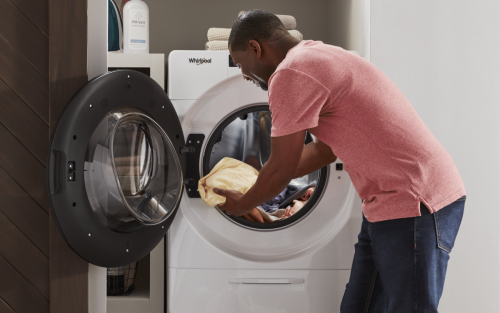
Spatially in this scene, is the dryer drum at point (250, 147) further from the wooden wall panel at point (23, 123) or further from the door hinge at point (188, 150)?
the wooden wall panel at point (23, 123)

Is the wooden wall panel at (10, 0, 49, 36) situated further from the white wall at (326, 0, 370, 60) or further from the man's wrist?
the white wall at (326, 0, 370, 60)

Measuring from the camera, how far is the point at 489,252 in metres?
1.42

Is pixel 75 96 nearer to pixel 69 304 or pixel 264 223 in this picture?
pixel 69 304

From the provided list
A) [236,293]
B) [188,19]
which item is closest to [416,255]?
[236,293]

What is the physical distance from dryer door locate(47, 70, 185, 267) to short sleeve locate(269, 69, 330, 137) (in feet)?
1.33

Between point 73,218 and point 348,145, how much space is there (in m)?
0.62

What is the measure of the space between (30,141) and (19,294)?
14.3 inches

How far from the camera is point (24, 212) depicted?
987mm

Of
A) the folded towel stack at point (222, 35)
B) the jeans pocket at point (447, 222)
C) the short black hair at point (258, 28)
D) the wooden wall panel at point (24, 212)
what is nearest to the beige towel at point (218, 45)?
the folded towel stack at point (222, 35)

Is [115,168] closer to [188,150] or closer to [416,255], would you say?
[188,150]

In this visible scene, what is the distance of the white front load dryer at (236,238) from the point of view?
4.53ft

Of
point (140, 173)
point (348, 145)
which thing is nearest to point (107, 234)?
point (140, 173)

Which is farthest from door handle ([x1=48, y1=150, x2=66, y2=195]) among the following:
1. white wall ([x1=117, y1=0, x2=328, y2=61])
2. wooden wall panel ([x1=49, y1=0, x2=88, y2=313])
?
white wall ([x1=117, y1=0, x2=328, y2=61])

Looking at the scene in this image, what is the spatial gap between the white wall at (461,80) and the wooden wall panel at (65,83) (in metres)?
0.92
